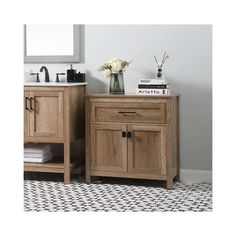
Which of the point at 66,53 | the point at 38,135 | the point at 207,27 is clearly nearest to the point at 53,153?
the point at 38,135

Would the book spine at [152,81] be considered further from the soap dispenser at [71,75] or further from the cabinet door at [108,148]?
the soap dispenser at [71,75]

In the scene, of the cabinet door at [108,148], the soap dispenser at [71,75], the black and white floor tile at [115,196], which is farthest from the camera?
the soap dispenser at [71,75]

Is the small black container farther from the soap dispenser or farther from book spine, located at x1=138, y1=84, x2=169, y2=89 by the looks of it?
book spine, located at x1=138, y1=84, x2=169, y2=89

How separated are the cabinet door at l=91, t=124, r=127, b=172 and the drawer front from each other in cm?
7

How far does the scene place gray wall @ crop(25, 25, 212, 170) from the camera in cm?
413

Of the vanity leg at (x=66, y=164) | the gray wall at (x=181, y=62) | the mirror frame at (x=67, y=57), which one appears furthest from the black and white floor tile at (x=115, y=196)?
the mirror frame at (x=67, y=57)

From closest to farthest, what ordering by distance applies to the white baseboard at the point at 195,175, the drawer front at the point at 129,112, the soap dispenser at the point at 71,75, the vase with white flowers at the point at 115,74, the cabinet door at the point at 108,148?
the drawer front at the point at 129,112, the cabinet door at the point at 108,148, the vase with white flowers at the point at 115,74, the white baseboard at the point at 195,175, the soap dispenser at the point at 71,75

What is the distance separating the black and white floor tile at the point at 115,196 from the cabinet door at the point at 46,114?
448 mm

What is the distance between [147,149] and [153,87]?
53 centimetres

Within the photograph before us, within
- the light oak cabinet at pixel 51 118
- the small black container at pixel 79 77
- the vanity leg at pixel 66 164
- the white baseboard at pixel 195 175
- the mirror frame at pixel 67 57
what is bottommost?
the white baseboard at pixel 195 175

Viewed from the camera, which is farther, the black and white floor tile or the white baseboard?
the white baseboard

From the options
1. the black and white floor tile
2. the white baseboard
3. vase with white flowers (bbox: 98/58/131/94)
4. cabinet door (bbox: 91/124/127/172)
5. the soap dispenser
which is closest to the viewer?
the black and white floor tile

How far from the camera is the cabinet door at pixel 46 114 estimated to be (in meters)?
3.97

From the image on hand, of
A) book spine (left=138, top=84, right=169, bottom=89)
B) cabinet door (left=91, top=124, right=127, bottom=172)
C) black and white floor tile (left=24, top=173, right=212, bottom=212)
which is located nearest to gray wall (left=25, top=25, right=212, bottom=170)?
book spine (left=138, top=84, right=169, bottom=89)
